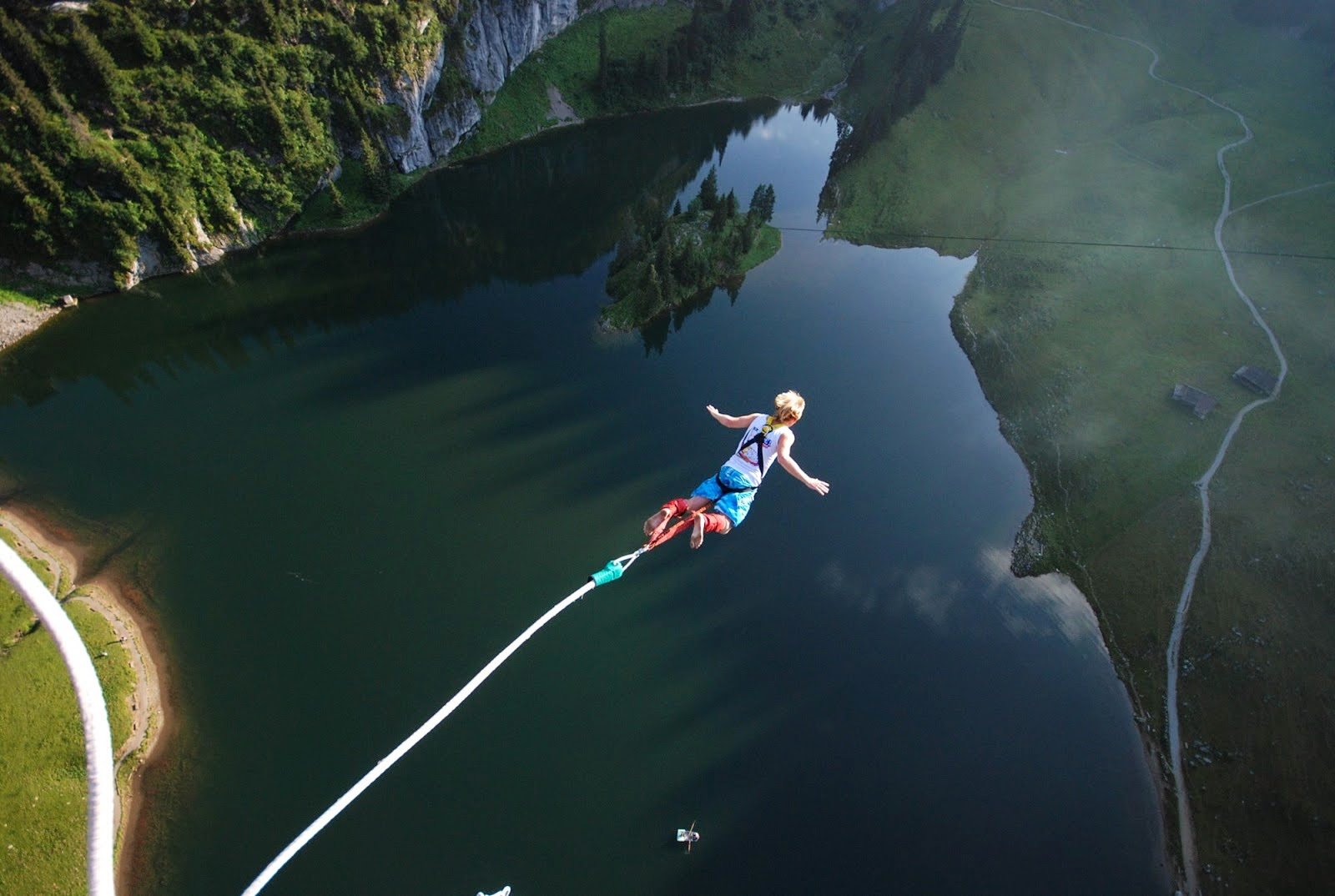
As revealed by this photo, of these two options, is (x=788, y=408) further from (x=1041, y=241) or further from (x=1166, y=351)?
(x=1041, y=241)

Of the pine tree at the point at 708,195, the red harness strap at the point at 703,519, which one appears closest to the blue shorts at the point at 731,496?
the red harness strap at the point at 703,519

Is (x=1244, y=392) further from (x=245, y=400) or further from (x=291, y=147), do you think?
(x=291, y=147)

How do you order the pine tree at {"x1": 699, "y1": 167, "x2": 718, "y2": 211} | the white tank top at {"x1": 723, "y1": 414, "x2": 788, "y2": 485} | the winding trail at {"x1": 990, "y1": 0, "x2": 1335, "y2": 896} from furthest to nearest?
the pine tree at {"x1": 699, "y1": 167, "x2": 718, "y2": 211}
the winding trail at {"x1": 990, "y1": 0, "x2": 1335, "y2": 896}
the white tank top at {"x1": 723, "y1": 414, "x2": 788, "y2": 485}

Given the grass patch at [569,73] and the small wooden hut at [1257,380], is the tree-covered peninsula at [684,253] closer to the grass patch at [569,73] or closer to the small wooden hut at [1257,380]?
the grass patch at [569,73]

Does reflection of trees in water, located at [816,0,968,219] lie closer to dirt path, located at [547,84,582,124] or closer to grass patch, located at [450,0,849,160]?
grass patch, located at [450,0,849,160]

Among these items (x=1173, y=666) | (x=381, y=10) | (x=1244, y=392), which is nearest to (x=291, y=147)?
(x=381, y=10)

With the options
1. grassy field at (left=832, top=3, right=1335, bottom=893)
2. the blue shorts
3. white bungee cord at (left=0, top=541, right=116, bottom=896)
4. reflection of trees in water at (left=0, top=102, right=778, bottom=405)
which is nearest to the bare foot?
the blue shorts
